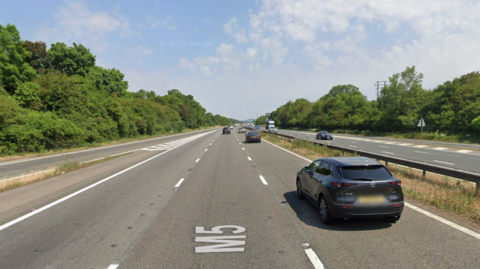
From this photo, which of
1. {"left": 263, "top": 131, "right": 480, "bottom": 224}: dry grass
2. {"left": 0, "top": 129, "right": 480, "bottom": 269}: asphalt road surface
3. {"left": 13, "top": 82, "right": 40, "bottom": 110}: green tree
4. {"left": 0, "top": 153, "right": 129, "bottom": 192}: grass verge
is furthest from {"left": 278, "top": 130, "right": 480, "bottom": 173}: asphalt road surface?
{"left": 13, "top": 82, "right": 40, "bottom": 110}: green tree

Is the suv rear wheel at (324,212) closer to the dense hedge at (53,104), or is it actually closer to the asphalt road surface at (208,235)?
the asphalt road surface at (208,235)

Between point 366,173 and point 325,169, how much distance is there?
41.0 inches

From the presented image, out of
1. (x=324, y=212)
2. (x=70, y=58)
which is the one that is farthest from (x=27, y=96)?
(x=324, y=212)

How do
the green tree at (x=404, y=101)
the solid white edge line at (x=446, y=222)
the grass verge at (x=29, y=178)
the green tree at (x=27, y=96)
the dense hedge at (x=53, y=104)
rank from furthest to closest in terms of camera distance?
the green tree at (x=404, y=101) → the green tree at (x=27, y=96) → the dense hedge at (x=53, y=104) → the grass verge at (x=29, y=178) → the solid white edge line at (x=446, y=222)

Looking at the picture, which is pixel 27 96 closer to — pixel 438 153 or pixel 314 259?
pixel 314 259

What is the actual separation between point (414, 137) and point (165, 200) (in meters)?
45.4

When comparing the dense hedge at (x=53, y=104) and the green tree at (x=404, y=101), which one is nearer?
the dense hedge at (x=53, y=104)

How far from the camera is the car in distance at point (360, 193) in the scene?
579cm

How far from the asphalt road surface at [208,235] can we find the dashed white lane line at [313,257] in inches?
0.6

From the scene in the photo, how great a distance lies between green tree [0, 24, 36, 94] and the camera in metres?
35.5

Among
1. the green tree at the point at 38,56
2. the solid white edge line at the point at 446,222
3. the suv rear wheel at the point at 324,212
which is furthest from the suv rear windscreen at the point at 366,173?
the green tree at the point at 38,56

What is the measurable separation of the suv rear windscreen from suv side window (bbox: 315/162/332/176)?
0.42 m

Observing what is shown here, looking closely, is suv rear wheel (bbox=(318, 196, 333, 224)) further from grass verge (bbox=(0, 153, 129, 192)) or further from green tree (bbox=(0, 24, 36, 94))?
green tree (bbox=(0, 24, 36, 94))

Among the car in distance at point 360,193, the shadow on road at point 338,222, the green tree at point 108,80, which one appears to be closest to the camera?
the car in distance at point 360,193
